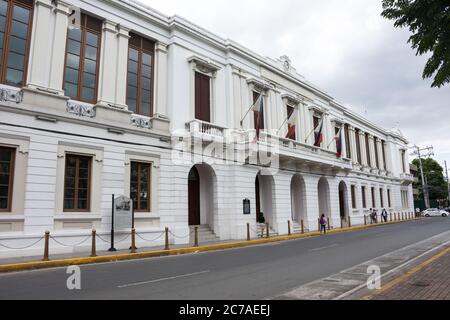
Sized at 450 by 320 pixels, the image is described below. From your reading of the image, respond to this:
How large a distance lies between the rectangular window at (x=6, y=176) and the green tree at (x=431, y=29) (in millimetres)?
13277

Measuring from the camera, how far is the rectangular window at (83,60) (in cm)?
1562

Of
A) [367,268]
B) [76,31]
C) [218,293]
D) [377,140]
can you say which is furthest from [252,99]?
[377,140]

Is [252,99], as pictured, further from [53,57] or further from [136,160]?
[53,57]

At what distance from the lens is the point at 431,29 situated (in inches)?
234

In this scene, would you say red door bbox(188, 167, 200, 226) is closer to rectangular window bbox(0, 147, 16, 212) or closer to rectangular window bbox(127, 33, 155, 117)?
rectangular window bbox(127, 33, 155, 117)

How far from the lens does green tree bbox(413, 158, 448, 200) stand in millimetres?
73188

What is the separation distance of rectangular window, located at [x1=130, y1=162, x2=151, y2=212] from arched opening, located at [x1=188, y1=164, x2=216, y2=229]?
3.60m

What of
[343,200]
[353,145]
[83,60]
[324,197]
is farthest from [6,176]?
[353,145]

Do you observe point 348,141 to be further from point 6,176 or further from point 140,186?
point 6,176

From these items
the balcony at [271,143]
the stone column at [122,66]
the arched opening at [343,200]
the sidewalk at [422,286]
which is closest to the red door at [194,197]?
the balcony at [271,143]

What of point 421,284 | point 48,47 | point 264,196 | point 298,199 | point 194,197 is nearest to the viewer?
point 421,284

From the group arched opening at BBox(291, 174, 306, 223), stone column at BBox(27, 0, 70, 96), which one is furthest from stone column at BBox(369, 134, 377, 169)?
stone column at BBox(27, 0, 70, 96)

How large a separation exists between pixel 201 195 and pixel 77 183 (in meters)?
8.10

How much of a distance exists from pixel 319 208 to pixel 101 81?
72.5 feet
